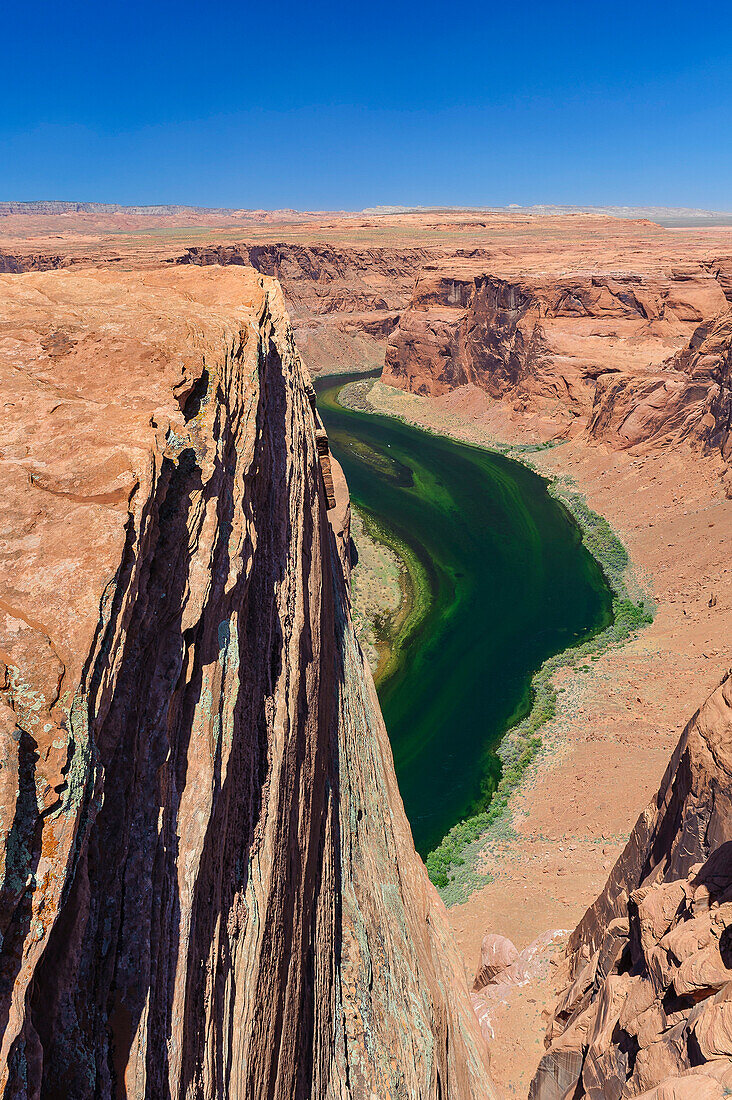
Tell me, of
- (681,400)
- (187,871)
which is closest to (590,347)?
(681,400)

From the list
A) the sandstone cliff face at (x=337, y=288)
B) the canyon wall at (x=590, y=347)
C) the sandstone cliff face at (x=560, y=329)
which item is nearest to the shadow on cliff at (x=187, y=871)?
the canyon wall at (x=590, y=347)

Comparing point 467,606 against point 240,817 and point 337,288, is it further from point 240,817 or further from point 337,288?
point 337,288

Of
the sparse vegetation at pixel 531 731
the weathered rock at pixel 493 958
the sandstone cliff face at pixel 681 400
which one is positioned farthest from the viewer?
the sandstone cliff face at pixel 681 400

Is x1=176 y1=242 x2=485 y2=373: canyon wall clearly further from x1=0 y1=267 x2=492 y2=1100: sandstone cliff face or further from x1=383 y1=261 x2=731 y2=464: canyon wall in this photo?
x1=0 y1=267 x2=492 y2=1100: sandstone cliff face

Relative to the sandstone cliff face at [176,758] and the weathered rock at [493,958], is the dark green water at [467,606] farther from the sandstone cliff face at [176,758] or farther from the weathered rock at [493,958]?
the sandstone cliff face at [176,758]

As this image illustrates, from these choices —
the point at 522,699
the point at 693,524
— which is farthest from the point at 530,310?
the point at 522,699
